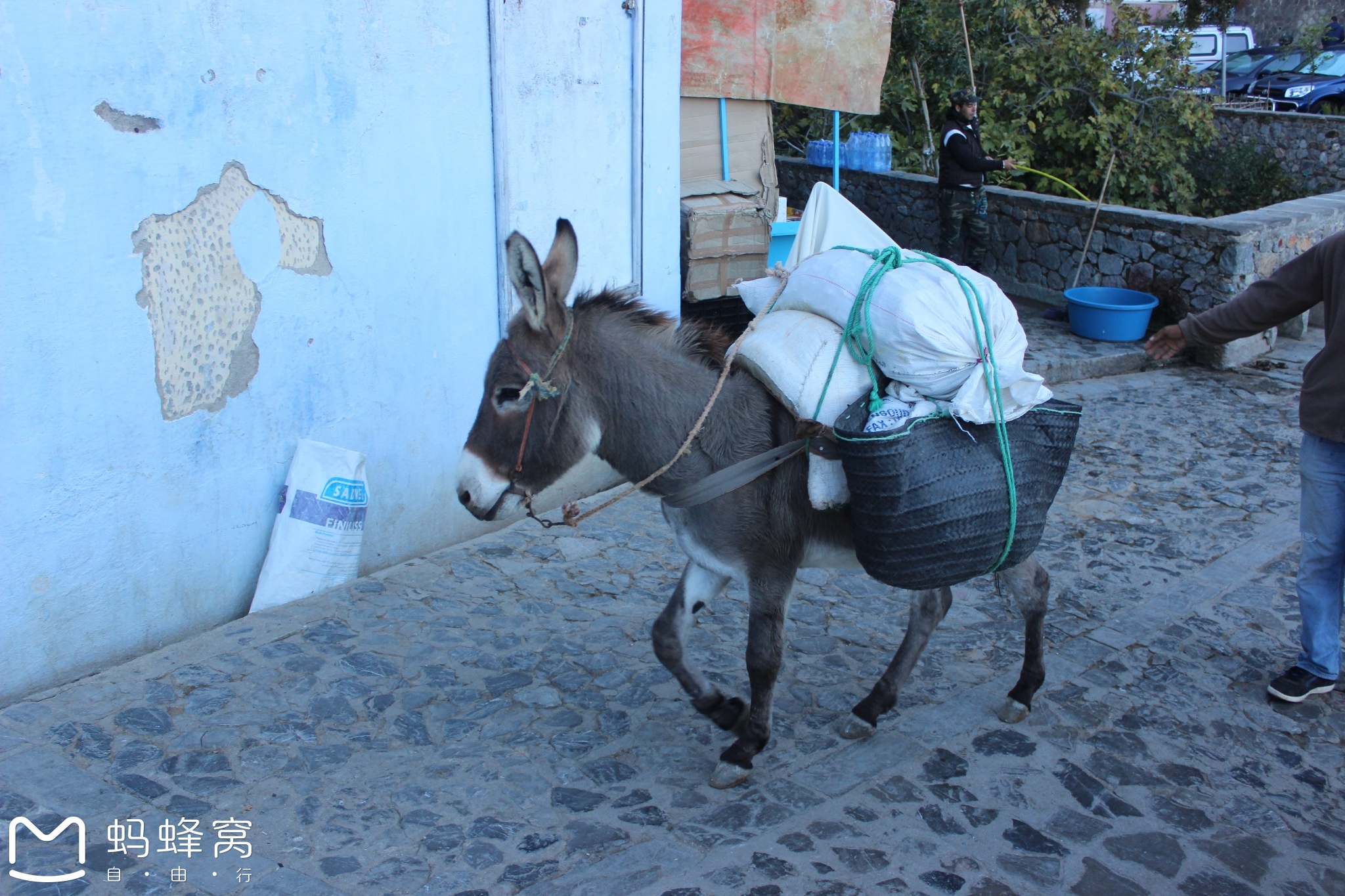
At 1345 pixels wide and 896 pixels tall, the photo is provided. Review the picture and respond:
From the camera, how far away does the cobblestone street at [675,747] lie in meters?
2.97

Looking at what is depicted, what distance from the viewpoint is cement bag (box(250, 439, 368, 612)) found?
4375 mm

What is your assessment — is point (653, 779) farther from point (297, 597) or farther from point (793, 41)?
point (793, 41)

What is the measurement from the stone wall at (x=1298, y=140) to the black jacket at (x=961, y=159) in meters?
6.53

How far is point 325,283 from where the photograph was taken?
174 inches

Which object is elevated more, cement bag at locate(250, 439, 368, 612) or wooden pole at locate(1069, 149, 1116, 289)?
wooden pole at locate(1069, 149, 1116, 289)

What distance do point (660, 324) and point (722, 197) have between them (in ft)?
12.6

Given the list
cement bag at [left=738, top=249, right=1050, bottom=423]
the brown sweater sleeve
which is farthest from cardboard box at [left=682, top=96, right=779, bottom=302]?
cement bag at [left=738, top=249, right=1050, bottom=423]

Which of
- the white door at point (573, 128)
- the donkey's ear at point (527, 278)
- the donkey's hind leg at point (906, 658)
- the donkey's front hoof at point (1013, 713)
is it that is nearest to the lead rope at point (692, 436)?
the donkey's ear at point (527, 278)

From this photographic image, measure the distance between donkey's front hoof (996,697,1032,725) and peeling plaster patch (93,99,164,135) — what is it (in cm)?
393

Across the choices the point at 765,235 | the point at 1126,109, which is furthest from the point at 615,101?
the point at 1126,109

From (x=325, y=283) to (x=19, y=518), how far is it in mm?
1534

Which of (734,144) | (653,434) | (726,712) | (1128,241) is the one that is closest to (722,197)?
(734,144)

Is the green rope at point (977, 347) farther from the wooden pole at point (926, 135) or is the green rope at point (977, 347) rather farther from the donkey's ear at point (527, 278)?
the wooden pole at point (926, 135)

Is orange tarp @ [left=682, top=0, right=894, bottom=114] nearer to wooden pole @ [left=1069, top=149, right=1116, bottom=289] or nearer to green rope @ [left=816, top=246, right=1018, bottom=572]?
wooden pole @ [left=1069, top=149, right=1116, bottom=289]
